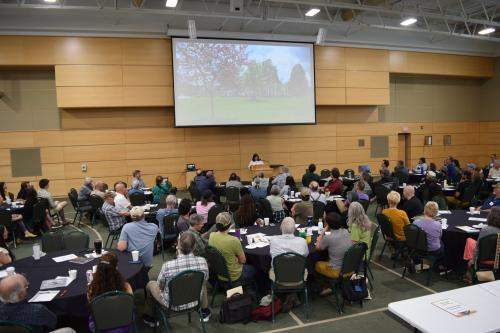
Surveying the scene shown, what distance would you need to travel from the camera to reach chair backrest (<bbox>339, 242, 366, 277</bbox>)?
523cm

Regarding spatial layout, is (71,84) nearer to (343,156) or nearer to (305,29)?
(305,29)

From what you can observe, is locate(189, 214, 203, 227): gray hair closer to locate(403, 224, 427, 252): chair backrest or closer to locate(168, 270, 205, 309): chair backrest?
locate(168, 270, 205, 309): chair backrest

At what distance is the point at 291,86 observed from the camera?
55.4ft

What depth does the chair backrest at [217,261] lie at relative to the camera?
17.2 feet

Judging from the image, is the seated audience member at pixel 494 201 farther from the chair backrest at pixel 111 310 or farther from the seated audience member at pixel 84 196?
the seated audience member at pixel 84 196

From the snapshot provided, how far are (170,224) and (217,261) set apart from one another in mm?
2694

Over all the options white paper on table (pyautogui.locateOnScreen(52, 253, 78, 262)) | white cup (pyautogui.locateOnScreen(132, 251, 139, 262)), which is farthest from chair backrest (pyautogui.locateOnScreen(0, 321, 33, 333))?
white paper on table (pyautogui.locateOnScreen(52, 253, 78, 262))

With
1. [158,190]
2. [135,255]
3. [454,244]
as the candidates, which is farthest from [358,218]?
[158,190]

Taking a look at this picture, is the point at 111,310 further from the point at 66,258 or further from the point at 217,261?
the point at 66,258

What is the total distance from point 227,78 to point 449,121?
1390 cm

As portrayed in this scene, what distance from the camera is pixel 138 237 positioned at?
5.64 metres

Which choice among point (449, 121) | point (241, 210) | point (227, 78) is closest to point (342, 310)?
point (241, 210)

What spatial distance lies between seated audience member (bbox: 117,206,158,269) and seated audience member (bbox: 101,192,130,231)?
2586 millimetres

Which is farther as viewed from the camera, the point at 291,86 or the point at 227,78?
the point at 291,86
